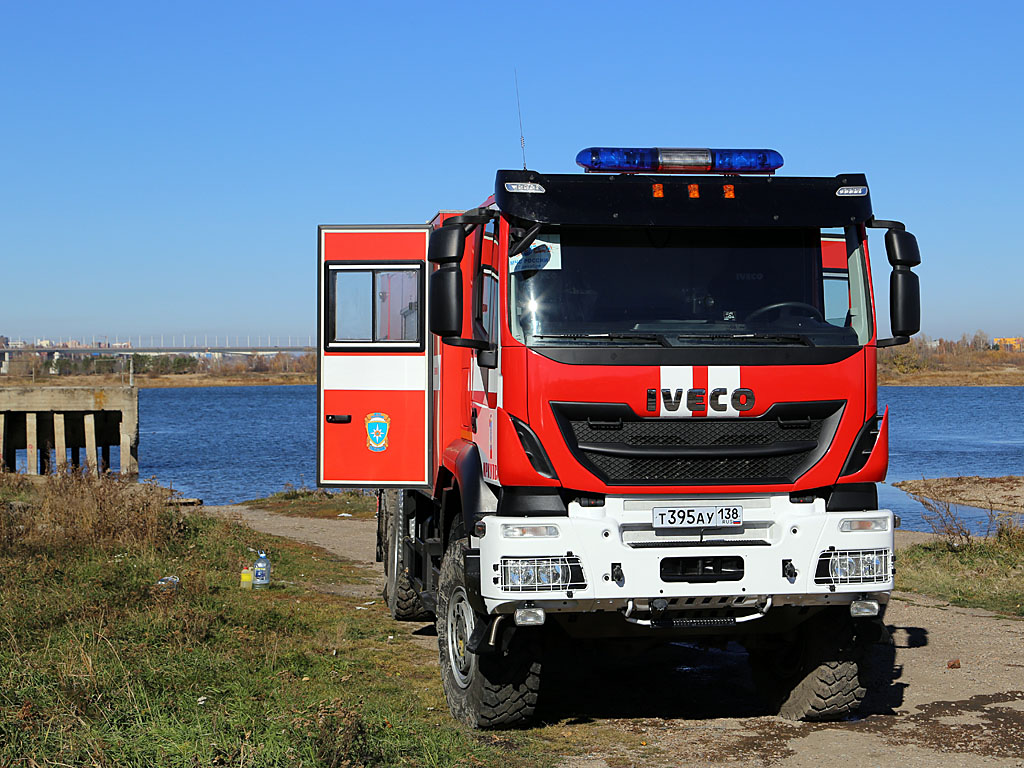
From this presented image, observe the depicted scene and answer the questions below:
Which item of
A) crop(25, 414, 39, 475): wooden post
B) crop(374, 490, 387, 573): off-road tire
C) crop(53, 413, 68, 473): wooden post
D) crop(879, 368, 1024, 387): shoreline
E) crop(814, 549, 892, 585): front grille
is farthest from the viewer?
crop(879, 368, 1024, 387): shoreline

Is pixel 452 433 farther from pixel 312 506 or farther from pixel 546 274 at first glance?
pixel 312 506

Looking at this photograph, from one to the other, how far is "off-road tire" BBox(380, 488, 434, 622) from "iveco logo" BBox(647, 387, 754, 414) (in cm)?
464

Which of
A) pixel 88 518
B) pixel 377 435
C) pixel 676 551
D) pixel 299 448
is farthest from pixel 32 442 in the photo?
pixel 676 551

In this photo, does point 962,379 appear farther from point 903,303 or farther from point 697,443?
point 697,443

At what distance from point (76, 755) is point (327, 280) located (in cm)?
497

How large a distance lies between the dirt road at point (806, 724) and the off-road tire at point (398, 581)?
21 cm

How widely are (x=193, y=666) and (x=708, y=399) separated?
4.09m

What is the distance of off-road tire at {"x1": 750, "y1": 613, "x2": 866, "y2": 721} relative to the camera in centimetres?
732

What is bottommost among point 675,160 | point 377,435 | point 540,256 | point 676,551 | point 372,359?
point 676,551

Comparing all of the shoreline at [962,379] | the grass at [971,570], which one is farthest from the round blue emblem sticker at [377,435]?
the shoreline at [962,379]

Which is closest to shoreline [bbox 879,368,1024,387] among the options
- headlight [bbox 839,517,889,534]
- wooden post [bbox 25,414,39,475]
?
wooden post [bbox 25,414,39,475]

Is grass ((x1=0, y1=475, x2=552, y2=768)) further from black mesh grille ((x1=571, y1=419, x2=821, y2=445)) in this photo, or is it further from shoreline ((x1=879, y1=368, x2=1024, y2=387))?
shoreline ((x1=879, y1=368, x2=1024, y2=387))

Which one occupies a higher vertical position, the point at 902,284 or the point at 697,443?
the point at 902,284

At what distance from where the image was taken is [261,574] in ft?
42.3
